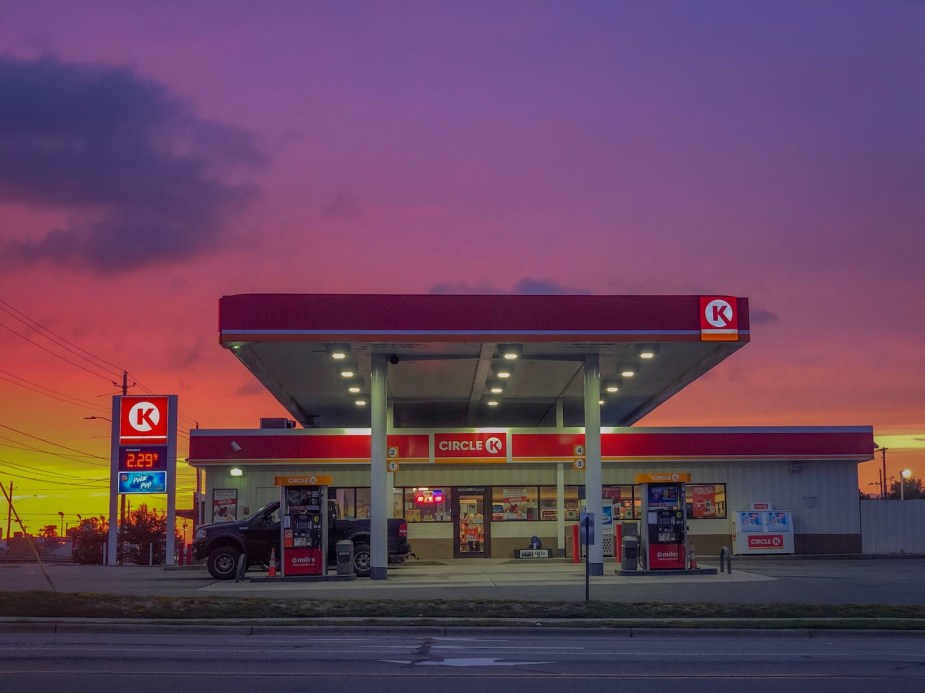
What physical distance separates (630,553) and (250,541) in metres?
10.4

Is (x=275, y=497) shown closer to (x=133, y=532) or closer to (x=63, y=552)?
(x=133, y=532)

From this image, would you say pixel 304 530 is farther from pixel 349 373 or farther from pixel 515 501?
pixel 515 501

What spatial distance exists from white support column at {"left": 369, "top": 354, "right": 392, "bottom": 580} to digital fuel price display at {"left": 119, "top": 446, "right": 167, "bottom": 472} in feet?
→ 38.4

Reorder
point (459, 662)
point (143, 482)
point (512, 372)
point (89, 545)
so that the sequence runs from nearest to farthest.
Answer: point (459, 662) < point (512, 372) < point (143, 482) < point (89, 545)

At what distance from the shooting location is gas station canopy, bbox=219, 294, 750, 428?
2581cm

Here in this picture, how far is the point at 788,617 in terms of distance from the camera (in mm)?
17594

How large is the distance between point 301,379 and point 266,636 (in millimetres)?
19055

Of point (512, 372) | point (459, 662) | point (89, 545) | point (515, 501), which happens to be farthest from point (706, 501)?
point (89, 545)

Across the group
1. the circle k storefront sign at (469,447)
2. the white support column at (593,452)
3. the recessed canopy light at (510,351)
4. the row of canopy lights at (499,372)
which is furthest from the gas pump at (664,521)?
the circle k storefront sign at (469,447)

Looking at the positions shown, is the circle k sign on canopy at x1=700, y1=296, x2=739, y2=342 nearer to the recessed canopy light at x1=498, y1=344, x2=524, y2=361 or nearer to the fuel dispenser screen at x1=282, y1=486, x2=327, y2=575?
the recessed canopy light at x1=498, y1=344, x2=524, y2=361

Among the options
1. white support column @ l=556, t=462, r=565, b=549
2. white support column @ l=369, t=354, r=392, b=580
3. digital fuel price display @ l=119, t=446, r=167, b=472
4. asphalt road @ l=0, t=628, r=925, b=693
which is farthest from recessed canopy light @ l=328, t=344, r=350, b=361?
asphalt road @ l=0, t=628, r=925, b=693

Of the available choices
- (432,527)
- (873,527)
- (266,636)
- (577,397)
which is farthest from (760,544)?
(266,636)

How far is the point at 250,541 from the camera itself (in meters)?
28.4

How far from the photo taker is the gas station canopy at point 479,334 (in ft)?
84.7
